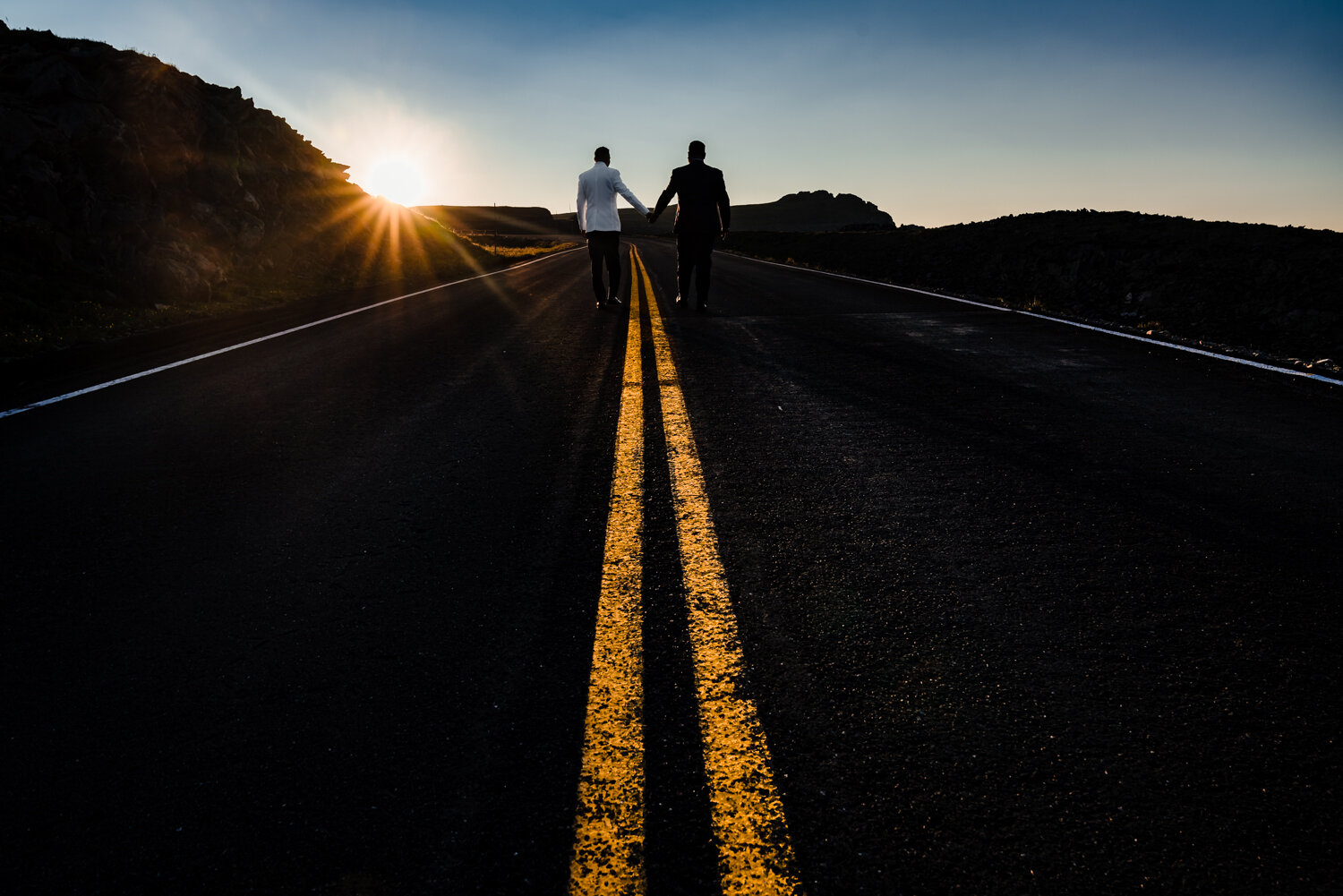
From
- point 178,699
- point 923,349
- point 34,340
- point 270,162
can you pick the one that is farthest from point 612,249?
point 270,162

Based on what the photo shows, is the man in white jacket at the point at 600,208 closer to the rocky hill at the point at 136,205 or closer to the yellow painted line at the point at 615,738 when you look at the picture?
the rocky hill at the point at 136,205

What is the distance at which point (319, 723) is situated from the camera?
1815 mm

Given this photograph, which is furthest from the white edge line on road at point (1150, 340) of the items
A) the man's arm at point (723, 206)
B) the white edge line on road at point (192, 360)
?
the white edge line on road at point (192, 360)

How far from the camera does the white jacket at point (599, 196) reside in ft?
32.4

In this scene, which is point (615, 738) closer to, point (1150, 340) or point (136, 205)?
point (1150, 340)

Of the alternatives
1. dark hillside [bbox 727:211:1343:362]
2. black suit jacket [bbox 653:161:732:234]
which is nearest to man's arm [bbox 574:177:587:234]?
black suit jacket [bbox 653:161:732:234]

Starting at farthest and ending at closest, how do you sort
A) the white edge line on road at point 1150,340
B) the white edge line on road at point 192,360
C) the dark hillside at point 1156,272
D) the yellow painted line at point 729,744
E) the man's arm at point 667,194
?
the dark hillside at point 1156,272
the man's arm at point 667,194
the white edge line on road at point 1150,340
the white edge line on road at point 192,360
the yellow painted line at point 729,744

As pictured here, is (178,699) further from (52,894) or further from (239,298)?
(239,298)

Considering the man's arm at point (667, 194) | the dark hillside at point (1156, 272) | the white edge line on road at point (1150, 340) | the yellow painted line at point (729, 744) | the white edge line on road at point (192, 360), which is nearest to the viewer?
the yellow painted line at point (729, 744)

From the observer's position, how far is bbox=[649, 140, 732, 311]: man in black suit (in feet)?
31.5

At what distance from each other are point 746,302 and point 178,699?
32.9 ft

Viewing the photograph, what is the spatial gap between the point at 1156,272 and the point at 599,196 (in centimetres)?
1873

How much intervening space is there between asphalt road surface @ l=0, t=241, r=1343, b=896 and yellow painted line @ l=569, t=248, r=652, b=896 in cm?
1

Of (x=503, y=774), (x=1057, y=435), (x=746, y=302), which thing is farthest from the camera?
(x=746, y=302)
